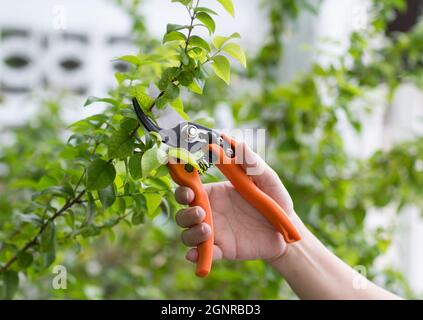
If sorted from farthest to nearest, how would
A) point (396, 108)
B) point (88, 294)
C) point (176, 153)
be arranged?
point (396, 108) → point (88, 294) → point (176, 153)

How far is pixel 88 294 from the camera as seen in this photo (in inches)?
36.8

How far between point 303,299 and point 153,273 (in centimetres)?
67

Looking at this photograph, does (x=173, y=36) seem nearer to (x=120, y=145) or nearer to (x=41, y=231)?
(x=120, y=145)

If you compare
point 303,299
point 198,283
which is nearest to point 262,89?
point 198,283

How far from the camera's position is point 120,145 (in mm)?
551

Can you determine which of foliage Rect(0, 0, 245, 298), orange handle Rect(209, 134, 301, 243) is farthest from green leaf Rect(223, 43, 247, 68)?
orange handle Rect(209, 134, 301, 243)

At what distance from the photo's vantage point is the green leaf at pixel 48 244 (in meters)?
0.64

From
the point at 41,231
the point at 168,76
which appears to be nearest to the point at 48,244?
the point at 41,231

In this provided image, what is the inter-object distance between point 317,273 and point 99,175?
29 cm

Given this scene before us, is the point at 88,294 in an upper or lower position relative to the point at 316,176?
lower

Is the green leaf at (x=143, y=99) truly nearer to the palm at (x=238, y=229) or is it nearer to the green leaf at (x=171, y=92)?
the green leaf at (x=171, y=92)

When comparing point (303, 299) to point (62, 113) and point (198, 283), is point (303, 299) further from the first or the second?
point (62, 113)

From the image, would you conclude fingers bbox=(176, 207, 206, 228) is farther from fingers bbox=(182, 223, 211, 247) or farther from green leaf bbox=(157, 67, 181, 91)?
green leaf bbox=(157, 67, 181, 91)
